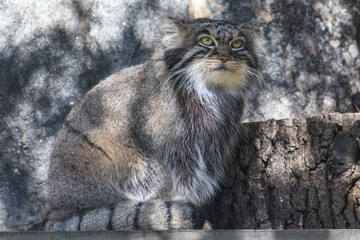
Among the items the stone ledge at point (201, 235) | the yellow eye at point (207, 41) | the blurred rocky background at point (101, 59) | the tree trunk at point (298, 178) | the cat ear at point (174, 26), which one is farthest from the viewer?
the blurred rocky background at point (101, 59)

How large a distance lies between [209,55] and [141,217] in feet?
3.93

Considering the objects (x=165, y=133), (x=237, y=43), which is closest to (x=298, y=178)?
(x=165, y=133)

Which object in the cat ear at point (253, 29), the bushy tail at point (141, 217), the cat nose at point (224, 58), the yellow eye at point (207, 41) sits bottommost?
the bushy tail at point (141, 217)

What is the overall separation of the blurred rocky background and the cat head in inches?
A: 49.1

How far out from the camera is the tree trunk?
10.9ft

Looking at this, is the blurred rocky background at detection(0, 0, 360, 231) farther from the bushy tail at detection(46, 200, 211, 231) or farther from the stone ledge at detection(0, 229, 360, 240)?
the stone ledge at detection(0, 229, 360, 240)

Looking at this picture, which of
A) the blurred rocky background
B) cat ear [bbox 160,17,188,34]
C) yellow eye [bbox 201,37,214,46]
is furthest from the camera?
the blurred rocky background

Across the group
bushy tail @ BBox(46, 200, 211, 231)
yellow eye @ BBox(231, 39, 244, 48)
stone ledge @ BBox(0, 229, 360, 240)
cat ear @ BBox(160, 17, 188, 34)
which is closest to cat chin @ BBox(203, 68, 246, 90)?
yellow eye @ BBox(231, 39, 244, 48)

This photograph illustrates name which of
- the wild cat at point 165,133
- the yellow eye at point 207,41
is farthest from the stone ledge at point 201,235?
the yellow eye at point 207,41

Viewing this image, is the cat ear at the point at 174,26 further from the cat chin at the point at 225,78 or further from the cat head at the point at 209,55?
the cat chin at the point at 225,78

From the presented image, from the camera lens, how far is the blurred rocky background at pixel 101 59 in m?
4.92

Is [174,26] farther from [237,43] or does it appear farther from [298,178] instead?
[298,178]

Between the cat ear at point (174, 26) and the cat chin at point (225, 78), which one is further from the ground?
the cat ear at point (174, 26)

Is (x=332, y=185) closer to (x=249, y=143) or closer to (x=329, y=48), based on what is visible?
(x=249, y=143)
